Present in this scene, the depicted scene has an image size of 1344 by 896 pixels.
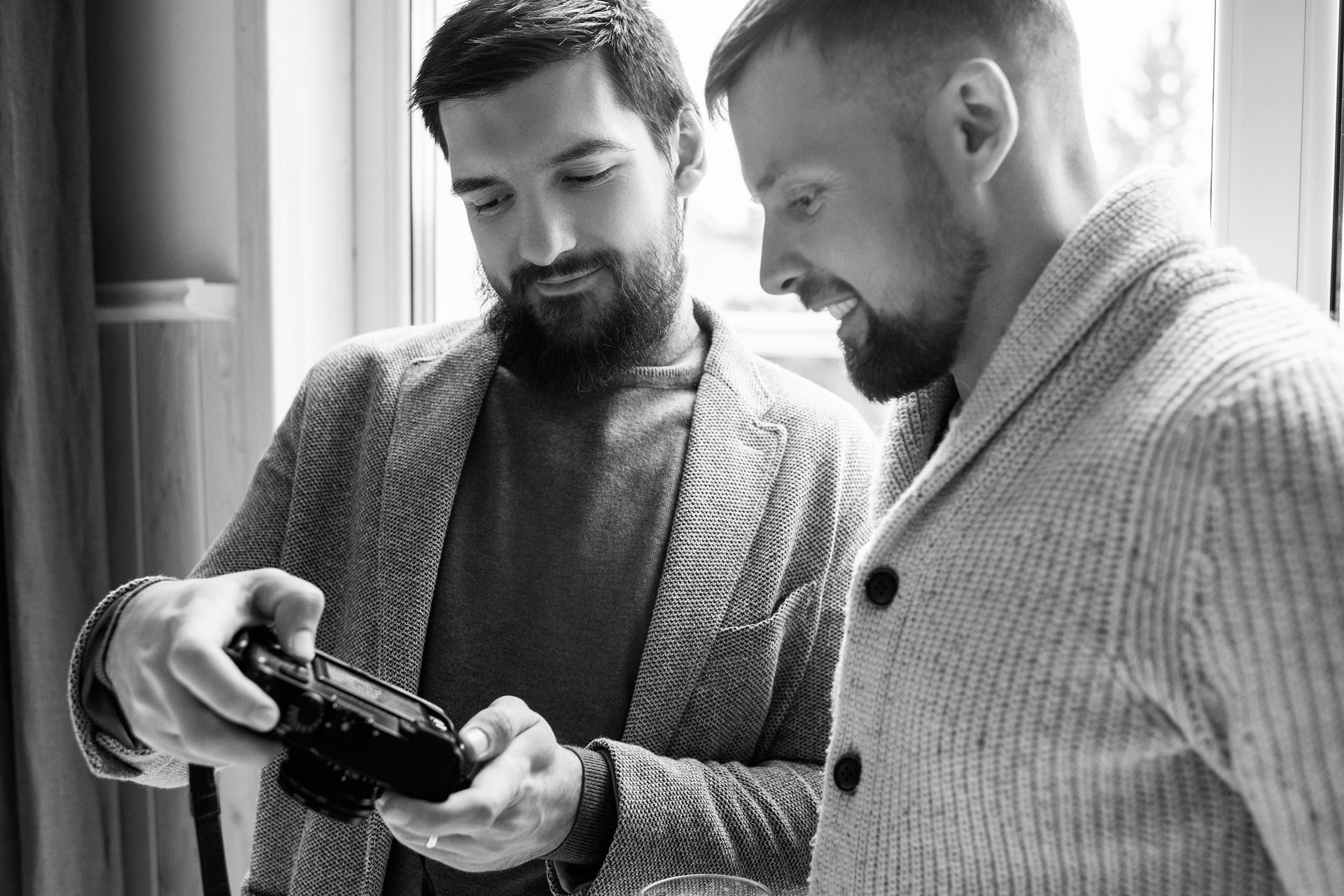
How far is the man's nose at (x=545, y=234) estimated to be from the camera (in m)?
1.20

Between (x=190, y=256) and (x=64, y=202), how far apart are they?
0.19 meters

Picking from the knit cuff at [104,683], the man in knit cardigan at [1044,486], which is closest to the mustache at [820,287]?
the man in knit cardigan at [1044,486]

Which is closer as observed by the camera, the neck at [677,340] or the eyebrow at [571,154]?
the eyebrow at [571,154]

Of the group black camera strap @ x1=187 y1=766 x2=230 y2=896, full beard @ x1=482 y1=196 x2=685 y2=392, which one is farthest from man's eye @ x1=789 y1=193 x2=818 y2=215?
black camera strap @ x1=187 y1=766 x2=230 y2=896

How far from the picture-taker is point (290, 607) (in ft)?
2.89

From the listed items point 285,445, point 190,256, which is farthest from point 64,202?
point 285,445

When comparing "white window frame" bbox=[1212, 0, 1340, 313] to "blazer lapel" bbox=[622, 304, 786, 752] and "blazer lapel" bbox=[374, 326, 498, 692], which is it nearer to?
"blazer lapel" bbox=[622, 304, 786, 752]

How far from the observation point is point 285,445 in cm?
132

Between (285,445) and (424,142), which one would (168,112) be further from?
(285,445)

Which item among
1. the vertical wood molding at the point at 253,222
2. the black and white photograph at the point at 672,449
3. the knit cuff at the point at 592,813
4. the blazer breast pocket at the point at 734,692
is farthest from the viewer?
the vertical wood molding at the point at 253,222

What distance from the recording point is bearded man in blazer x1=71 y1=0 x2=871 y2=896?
1120 mm

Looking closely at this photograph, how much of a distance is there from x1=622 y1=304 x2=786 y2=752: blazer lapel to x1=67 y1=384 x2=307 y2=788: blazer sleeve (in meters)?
0.45

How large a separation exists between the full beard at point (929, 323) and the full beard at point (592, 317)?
37 cm

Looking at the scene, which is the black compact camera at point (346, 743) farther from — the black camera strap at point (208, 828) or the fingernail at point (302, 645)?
the black camera strap at point (208, 828)
